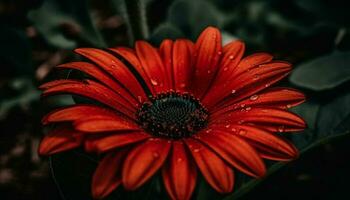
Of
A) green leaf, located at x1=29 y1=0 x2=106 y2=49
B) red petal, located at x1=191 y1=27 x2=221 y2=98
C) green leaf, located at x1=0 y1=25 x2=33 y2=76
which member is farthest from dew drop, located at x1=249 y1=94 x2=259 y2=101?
green leaf, located at x1=0 y1=25 x2=33 y2=76

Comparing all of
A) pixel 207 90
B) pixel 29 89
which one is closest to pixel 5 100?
pixel 29 89

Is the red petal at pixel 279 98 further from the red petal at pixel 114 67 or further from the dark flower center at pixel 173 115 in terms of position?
the red petal at pixel 114 67

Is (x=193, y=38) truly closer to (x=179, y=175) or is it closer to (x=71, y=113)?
(x=71, y=113)

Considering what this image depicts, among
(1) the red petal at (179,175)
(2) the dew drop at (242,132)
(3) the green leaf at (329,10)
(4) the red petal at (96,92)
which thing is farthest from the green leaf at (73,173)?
(3) the green leaf at (329,10)

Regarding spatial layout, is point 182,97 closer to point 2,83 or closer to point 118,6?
point 118,6

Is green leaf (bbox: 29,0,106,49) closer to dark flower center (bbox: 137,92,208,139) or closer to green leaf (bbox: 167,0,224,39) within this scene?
green leaf (bbox: 167,0,224,39)

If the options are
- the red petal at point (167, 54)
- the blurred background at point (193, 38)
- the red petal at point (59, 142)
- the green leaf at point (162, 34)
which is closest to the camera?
the red petal at point (59, 142)

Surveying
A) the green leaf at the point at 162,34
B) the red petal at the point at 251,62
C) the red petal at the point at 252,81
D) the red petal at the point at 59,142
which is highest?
the green leaf at the point at 162,34

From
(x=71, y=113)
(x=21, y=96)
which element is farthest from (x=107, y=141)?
(x=21, y=96)
